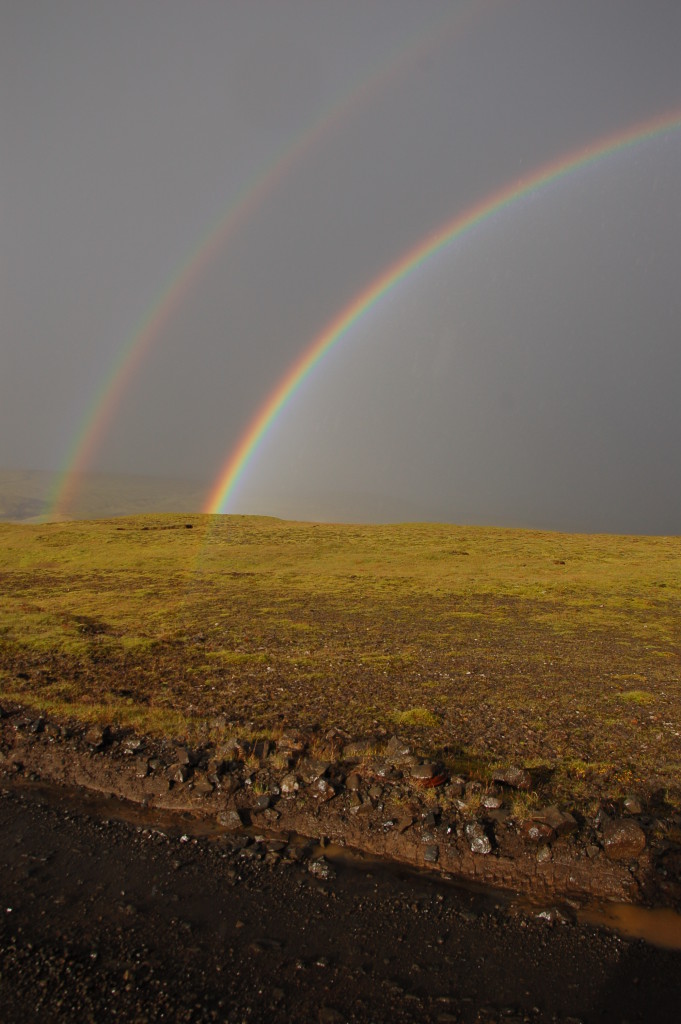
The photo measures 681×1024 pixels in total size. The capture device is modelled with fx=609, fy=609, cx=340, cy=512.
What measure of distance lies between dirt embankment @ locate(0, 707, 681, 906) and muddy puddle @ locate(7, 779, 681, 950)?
0.17 meters

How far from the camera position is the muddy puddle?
8758mm

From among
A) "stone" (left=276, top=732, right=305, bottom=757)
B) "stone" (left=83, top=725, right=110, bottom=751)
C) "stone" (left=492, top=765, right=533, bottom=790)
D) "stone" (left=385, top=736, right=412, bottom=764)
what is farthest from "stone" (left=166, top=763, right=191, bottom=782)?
"stone" (left=492, top=765, right=533, bottom=790)

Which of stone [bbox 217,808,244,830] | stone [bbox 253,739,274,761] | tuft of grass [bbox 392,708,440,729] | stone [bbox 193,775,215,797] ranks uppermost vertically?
stone [bbox 253,739,274,761]

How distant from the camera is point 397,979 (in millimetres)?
7582

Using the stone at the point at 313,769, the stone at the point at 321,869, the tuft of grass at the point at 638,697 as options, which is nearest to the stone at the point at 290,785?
the stone at the point at 313,769

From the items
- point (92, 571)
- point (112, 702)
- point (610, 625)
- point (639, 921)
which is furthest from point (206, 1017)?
point (92, 571)

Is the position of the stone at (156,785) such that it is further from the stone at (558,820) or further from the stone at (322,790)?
the stone at (558,820)

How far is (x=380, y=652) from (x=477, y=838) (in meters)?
14.4

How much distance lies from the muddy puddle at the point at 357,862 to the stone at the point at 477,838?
0.73 metres

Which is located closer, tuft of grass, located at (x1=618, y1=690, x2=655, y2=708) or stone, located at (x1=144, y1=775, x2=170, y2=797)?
stone, located at (x1=144, y1=775, x2=170, y2=797)

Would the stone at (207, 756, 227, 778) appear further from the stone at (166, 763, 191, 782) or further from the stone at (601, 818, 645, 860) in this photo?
the stone at (601, 818, 645, 860)

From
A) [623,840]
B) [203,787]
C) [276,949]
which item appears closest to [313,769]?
[203,787]

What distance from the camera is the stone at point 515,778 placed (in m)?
12.2

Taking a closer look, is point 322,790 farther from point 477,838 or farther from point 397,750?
point 477,838
